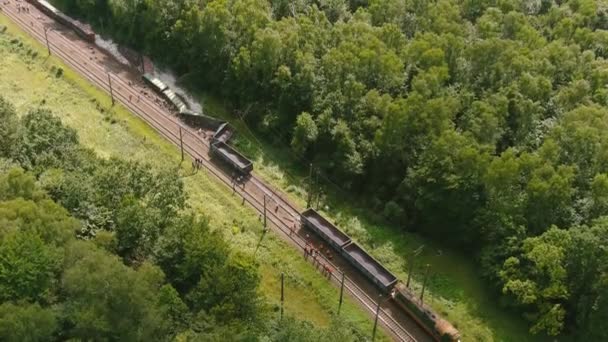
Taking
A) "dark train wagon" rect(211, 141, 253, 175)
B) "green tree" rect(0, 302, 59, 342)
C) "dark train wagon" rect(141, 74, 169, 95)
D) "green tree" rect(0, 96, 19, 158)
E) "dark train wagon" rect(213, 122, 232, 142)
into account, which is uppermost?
"dark train wagon" rect(141, 74, 169, 95)

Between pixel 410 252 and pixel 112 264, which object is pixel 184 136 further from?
pixel 112 264

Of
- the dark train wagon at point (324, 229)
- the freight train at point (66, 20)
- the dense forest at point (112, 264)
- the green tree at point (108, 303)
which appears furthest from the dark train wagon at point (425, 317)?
the freight train at point (66, 20)

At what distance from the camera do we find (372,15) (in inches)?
3494

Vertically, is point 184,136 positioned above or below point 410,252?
above

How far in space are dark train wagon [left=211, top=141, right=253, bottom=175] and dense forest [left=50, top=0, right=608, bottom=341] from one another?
5.74 metres

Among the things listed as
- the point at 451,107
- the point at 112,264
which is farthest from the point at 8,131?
the point at 451,107

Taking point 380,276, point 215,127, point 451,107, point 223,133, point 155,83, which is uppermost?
point 451,107

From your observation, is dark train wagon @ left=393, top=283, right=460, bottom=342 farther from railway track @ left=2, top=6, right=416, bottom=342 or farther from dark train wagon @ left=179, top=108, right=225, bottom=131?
dark train wagon @ left=179, top=108, right=225, bottom=131

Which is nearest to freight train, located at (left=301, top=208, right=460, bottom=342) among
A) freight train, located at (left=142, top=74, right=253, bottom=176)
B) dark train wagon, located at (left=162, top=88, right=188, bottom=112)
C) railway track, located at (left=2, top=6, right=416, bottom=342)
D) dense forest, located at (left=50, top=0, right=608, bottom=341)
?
railway track, located at (left=2, top=6, right=416, bottom=342)

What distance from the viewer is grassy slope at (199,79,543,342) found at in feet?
204

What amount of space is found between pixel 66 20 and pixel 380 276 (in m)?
70.0

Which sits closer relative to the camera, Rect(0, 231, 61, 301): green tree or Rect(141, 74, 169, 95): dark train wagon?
Rect(0, 231, 61, 301): green tree

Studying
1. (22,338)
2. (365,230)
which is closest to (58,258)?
(22,338)

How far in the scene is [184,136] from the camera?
3305 inches
